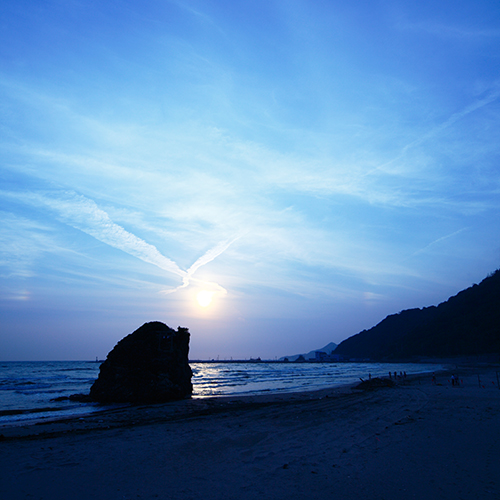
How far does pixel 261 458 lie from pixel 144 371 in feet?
71.0

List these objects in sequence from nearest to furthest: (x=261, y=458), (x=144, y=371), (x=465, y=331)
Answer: (x=261, y=458) < (x=144, y=371) < (x=465, y=331)

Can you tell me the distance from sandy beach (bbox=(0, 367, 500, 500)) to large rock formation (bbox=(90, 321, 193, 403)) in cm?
1112

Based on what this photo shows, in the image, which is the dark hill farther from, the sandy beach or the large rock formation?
the sandy beach

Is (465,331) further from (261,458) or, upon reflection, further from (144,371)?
(261,458)

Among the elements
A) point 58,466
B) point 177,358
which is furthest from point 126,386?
point 58,466

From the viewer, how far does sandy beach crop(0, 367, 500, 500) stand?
769 cm

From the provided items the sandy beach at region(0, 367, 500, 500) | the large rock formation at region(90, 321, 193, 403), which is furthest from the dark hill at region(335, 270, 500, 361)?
the sandy beach at region(0, 367, 500, 500)

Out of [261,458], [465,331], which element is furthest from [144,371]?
[465,331]

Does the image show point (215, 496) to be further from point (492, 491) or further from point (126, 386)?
point (126, 386)

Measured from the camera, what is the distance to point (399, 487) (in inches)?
302

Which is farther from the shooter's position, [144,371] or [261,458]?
[144,371]

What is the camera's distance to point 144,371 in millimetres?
29328

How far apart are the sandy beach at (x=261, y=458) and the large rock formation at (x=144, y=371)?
11.1 m

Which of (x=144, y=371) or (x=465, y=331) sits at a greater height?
(x=465, y=331)
